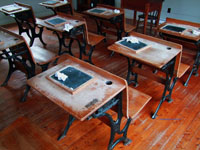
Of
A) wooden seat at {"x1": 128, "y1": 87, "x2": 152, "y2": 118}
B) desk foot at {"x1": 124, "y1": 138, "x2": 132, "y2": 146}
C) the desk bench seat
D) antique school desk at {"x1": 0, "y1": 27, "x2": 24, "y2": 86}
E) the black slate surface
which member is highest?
antique school desk at {"x1": 0, "y1": 27, "x2": 24, "y2": 86}

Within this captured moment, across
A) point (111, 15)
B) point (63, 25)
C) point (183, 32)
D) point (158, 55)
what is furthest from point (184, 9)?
point (158, 55)

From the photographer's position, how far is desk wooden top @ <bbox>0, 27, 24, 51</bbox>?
216cm

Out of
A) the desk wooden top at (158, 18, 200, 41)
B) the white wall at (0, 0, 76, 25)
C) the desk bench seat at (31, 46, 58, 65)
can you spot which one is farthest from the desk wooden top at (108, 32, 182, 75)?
the white wall at (0, 0, 76, 25)

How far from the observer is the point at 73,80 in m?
1.45

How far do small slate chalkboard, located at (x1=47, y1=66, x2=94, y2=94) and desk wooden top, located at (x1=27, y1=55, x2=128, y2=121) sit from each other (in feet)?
0.09

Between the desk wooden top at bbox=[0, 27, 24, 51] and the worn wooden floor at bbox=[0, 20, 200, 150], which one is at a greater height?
the desk wooden top at bbox=[0, 27, 24, 51]

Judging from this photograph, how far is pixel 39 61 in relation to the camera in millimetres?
2439

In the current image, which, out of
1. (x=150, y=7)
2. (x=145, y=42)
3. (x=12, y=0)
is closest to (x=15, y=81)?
(x=145, y=42)

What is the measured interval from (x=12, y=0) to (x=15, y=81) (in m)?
3.62

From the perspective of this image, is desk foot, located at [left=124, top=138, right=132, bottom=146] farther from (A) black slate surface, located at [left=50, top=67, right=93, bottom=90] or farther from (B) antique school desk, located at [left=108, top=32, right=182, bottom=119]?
(A) black slate surface, located at [left=50, top=67, right=93, bottom=90]

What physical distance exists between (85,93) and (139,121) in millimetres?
1041

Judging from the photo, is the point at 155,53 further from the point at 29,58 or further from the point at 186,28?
the point at 29,58

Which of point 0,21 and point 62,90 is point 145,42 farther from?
point 0,21

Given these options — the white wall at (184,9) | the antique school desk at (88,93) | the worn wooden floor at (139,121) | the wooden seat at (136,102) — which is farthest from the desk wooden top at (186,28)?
the white wall at (184,9)
